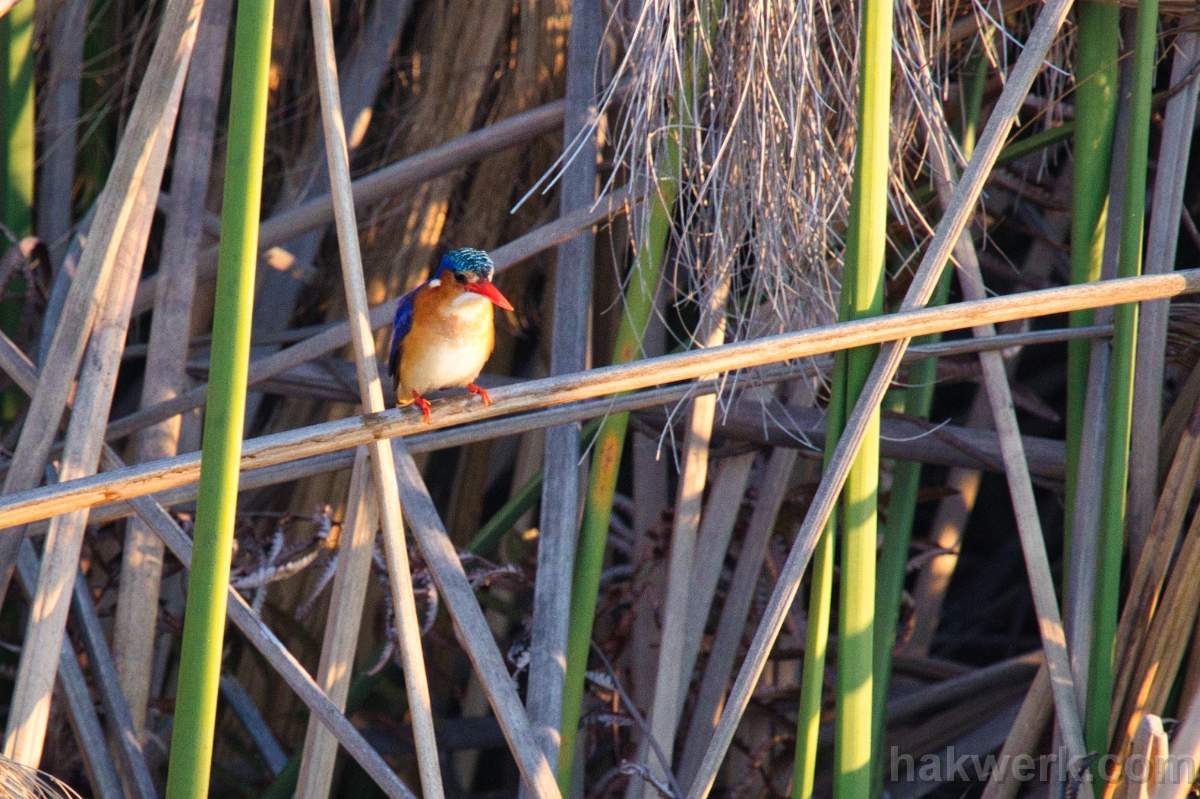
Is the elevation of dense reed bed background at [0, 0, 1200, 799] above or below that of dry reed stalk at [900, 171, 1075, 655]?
above

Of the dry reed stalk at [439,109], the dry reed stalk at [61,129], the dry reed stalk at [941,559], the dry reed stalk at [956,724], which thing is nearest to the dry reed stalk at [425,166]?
the dry reed stalk at [439,109]

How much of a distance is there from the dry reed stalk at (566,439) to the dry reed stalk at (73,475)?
2.53 ft

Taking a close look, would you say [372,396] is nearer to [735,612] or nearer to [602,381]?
[602,381]

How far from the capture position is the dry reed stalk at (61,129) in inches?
110

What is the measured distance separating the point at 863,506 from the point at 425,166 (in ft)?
4.42

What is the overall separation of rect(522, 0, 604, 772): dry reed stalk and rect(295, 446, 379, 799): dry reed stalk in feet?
1.08

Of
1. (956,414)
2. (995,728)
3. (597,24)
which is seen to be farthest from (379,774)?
(956,414)

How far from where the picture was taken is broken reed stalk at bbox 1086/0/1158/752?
1.78 m

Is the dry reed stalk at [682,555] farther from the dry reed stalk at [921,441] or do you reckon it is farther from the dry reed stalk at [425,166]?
the dry reed stalk at [425,166]

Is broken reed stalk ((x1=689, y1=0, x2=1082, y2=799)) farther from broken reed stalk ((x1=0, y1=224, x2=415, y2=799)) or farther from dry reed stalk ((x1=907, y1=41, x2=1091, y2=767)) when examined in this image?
broken reed stalk ((x1=0, y1=224, x2=415, y2=799))

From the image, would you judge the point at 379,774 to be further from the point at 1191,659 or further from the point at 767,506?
the point at 1191,659

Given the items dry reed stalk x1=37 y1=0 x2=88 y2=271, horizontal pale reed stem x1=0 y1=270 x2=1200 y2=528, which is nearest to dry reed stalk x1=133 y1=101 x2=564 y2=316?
dry reed stalk x1=37 y1=0 x2=88 y2=271

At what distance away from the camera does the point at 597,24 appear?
2240mm

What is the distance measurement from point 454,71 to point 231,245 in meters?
1.67
